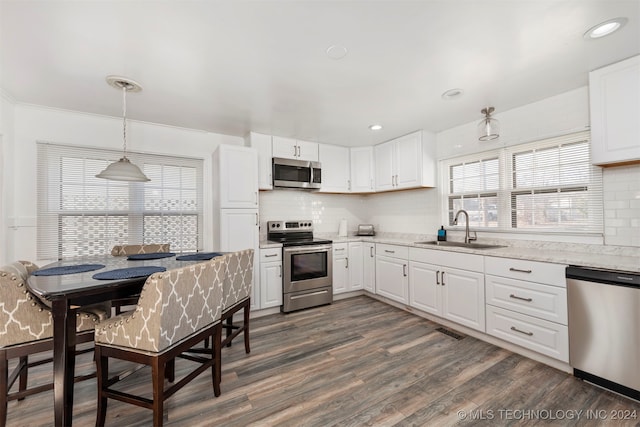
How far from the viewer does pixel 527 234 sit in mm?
2791

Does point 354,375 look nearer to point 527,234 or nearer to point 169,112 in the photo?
point 527,234

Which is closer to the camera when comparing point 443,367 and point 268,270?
point 443,367

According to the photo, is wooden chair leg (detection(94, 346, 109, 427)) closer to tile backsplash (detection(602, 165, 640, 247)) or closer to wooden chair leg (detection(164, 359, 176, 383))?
wooden chair leg (detection(164, 359, 176, 383))

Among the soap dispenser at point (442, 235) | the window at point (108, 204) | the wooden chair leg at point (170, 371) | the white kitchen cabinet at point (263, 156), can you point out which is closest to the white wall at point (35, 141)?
the window at point (108, 204)

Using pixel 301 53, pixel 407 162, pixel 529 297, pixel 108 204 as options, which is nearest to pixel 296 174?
pixel 407 162

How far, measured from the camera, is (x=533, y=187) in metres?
2.80

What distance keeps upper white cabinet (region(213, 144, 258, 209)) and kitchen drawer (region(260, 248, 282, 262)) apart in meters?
0.59

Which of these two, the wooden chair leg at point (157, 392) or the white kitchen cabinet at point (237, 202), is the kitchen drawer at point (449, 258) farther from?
the wooden chair leg at point (157, 392)

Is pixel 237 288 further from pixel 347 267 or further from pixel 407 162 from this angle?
pixel 407 162

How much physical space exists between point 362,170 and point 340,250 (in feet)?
4.54

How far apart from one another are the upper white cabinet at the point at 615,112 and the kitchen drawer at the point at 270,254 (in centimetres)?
323

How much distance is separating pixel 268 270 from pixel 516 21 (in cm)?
320

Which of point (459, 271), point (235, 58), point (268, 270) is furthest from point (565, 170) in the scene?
point (268, 270)

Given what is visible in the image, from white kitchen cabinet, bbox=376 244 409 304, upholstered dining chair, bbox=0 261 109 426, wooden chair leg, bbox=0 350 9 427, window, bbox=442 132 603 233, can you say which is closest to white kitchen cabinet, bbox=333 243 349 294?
white kitchen cabinet, bbox=376 244 409 304
